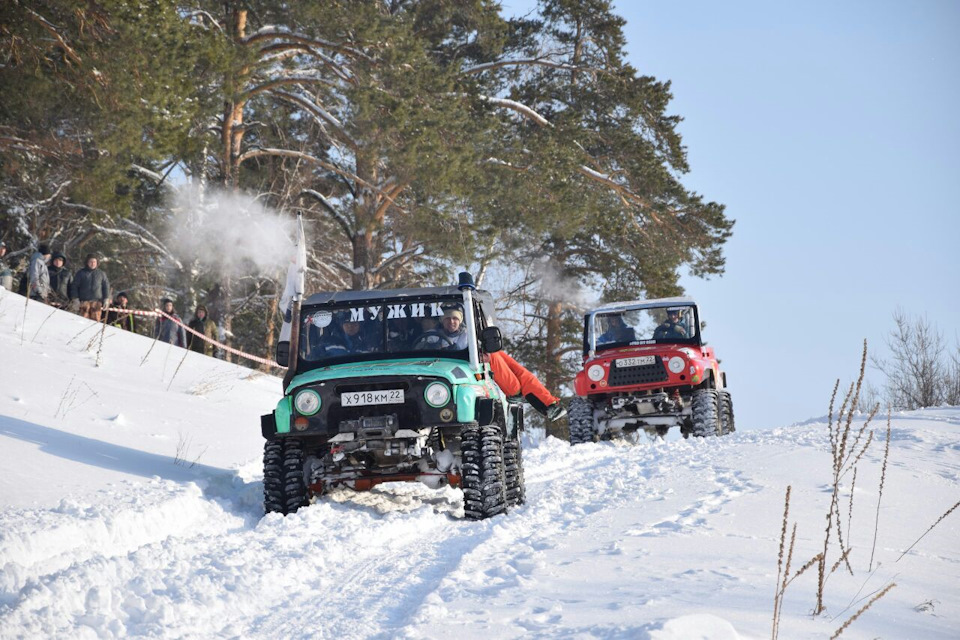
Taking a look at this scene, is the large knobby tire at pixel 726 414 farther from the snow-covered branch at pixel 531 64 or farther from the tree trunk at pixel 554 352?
the tree trunk at pixel 554 352

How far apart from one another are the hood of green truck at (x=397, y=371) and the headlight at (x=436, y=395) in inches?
3.1

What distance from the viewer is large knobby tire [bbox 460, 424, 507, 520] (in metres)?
7.21

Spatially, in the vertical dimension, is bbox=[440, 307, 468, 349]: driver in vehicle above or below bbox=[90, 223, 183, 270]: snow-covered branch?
below

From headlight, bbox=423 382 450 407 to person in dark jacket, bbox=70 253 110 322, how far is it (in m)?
11.4

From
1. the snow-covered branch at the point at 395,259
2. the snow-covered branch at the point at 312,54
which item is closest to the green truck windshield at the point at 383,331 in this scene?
the snow-covered branch at the point at 312,54

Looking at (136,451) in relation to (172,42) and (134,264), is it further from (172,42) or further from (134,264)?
(134,264)

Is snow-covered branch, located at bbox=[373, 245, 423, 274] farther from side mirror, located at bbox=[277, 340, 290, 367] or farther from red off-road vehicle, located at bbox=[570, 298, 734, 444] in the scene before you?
side mirror, located at bbox=[277, 340, 290, 367]

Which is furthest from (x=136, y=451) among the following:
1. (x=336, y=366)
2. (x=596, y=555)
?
(x=596, y=555)

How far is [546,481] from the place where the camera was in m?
9.63

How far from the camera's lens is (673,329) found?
46.6 ft

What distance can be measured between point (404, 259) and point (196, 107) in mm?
9905

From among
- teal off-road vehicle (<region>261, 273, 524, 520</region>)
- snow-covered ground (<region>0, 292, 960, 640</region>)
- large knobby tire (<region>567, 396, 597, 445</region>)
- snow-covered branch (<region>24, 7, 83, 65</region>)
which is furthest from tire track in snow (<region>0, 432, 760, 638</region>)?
snow-covered branch (<region>24, 7, 83, 65</region>)

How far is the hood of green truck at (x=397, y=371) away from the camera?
7391 millimetres

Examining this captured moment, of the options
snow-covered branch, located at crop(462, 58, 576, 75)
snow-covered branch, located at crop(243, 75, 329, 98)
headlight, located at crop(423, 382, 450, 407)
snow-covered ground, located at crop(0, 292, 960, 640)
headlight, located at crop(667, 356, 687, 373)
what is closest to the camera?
snow-covered ground, located at crop(0, 292, 960, 640)
